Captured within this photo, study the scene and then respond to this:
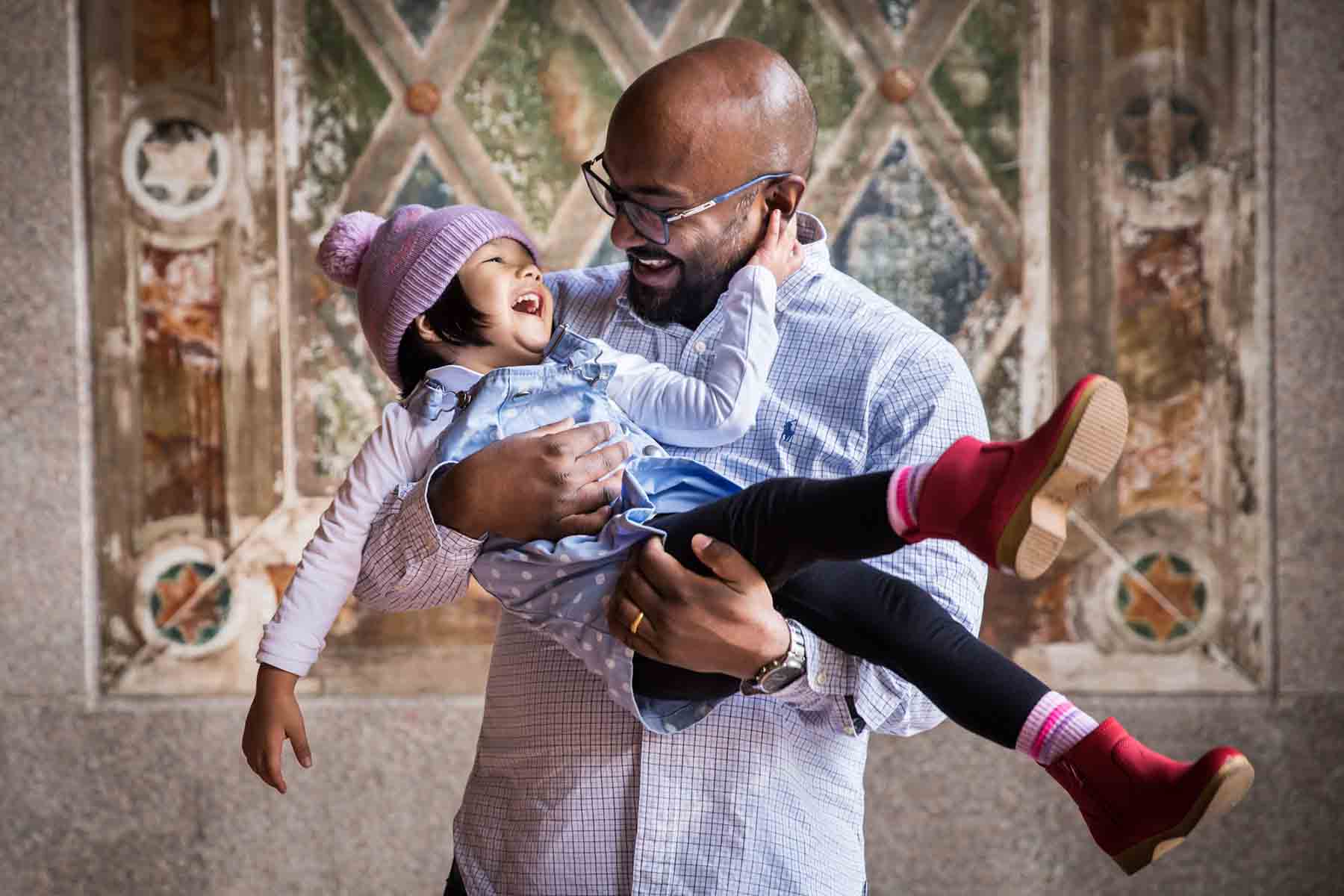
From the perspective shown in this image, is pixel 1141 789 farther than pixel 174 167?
No

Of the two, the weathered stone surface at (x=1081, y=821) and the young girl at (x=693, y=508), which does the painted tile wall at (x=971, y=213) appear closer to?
the weathered stone surface at (x=1081, y=821)

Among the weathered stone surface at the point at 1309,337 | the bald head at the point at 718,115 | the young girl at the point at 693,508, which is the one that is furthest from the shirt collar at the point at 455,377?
the weathered stone surface at the point at 1309,337

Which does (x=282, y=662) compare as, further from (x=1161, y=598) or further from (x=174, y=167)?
(x=1161, y=598)

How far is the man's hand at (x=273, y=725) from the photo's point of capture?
5.54 feet

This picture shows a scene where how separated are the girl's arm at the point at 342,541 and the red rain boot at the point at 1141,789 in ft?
3.08

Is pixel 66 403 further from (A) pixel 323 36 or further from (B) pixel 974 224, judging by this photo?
(B) pixel 974 224

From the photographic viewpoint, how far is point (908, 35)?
342cm

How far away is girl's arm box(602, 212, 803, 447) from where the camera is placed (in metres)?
1.63

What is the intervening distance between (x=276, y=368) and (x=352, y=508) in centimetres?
182

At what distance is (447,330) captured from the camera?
1852 millimetres

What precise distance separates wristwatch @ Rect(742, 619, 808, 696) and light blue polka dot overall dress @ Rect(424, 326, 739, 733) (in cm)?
11

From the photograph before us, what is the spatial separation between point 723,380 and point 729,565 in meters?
0.33

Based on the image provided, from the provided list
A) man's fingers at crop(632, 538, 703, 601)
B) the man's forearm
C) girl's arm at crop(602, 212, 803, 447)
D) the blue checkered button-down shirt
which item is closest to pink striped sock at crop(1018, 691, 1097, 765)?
the blue checkered button-down shirt

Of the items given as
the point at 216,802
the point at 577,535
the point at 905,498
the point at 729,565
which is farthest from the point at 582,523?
the point at 216,802
